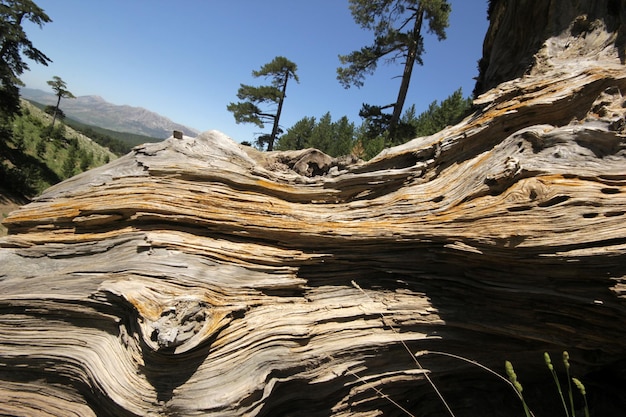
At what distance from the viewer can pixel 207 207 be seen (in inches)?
179

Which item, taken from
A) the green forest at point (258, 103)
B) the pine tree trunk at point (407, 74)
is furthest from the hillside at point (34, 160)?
the pine tree trunk at point (407, 74)

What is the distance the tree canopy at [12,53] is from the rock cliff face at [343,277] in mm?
25863

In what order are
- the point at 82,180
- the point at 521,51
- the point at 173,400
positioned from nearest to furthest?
1. the point at 173,400
2. the point at 82,180
3. the point at 521,51

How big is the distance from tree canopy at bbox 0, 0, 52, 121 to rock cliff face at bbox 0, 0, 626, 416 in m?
25.9

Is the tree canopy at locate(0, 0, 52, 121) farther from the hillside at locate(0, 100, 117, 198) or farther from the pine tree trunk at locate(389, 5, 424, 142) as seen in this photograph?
the pine tree trunk at locate(389, 5, 424, 142)

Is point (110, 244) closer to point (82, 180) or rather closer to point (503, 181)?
point (82, 180)

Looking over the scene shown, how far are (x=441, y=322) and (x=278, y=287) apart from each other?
7.08ft

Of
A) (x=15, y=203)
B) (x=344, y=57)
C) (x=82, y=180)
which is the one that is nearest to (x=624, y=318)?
(x=82, y=180)

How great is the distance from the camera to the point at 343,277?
4441mm

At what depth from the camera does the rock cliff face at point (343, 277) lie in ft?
11.2

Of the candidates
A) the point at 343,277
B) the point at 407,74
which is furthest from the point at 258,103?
the point at 343,277

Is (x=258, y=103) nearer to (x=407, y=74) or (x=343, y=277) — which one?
(x=407, y=74)

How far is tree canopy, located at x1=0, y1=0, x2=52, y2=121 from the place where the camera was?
72.9 feet

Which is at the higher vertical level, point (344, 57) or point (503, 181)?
point (344, 57)
